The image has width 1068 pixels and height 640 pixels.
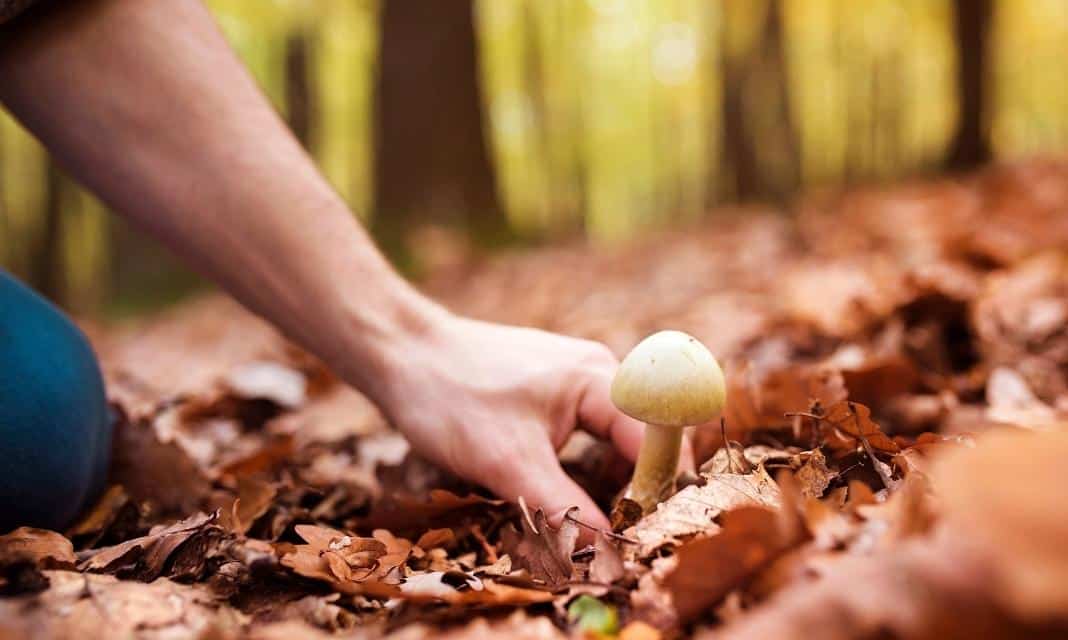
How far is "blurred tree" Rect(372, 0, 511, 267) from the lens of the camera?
7.61 m

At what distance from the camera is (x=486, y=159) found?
781 centimetres

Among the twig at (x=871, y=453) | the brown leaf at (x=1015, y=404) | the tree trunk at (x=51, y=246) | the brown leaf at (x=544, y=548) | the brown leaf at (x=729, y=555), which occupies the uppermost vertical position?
the brown leaf at (x=729, y=555)

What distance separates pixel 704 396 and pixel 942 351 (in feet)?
4.62

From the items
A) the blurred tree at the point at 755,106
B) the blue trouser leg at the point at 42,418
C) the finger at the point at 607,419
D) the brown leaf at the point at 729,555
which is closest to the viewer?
the brown leaf at the point at 729,555

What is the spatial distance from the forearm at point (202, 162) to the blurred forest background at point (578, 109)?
511 centimetres

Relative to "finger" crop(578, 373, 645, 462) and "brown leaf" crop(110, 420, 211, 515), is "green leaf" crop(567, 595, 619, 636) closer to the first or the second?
"finger" crop(578, 373, 645, 462)

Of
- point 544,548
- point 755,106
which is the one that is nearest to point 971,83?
point 755,106

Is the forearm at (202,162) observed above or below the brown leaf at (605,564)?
above

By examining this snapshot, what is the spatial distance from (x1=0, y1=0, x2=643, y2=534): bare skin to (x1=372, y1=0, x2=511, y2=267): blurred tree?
5734 mm

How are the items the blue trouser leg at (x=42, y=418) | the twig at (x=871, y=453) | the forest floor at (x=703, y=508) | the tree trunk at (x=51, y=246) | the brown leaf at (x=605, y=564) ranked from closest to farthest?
the forest floor at (x=703, y=508) < the brown leaf at (x=605, y=564) < the twig at (x=871, y=453) < the blue trouser leg at (x=42, y=418) < the tree trunk at (x=51, y=246)

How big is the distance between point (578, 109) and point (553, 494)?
20.4 metres

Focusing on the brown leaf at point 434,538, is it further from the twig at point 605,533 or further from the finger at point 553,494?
the twig at point 605,533

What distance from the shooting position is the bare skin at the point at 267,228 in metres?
1.69

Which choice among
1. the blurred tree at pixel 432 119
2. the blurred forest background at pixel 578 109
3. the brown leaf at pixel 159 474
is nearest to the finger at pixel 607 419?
the brown leaf at pixel 159 474
